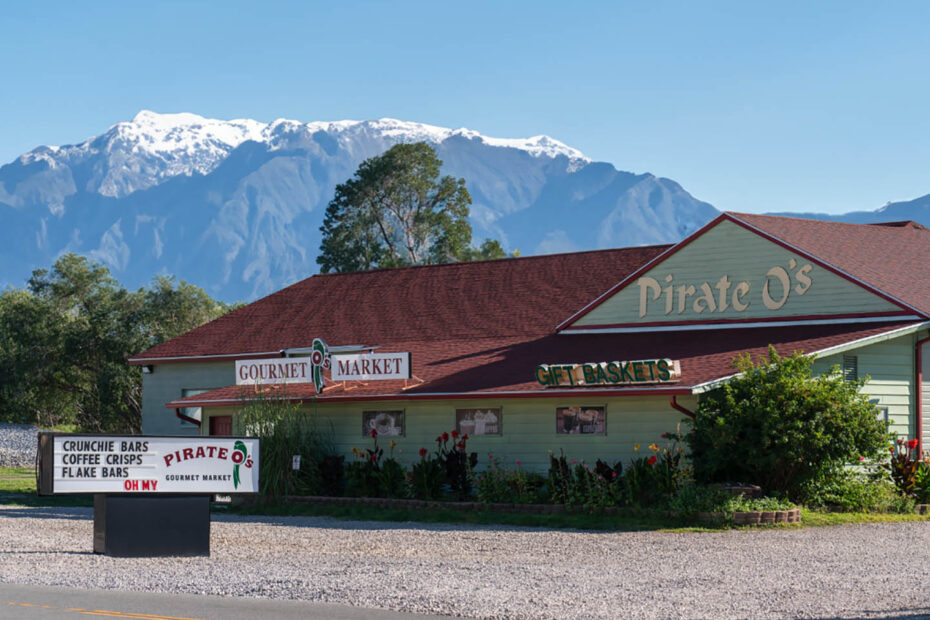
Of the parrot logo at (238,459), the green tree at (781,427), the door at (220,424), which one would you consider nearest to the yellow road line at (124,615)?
the parrot logo at (238,459)

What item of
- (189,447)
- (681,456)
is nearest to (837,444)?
(681,456)

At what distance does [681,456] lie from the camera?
80.0ft

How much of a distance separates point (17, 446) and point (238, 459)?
32855mm

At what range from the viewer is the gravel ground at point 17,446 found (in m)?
48.5

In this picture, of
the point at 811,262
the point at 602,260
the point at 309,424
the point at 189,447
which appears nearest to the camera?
the point at 189,447

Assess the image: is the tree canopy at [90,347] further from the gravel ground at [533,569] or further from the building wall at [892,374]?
the building wall at [892,374]

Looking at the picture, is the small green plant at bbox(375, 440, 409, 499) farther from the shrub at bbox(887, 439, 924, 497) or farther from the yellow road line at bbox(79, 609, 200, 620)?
the yellow road line at bbox(79, 609, 200, 620)

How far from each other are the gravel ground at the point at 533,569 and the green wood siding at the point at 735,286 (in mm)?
→ 6095

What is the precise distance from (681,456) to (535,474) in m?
3.38

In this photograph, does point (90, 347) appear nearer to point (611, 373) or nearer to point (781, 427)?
point (611, 373)

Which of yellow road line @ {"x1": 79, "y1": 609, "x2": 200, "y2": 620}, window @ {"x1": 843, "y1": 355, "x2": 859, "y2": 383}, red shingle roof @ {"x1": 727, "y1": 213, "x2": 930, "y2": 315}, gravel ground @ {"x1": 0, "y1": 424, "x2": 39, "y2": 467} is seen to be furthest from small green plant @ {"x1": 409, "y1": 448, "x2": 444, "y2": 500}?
gravel ground @ {"x1": 0, "y1": 424, "x2": 39, "y2": 467}

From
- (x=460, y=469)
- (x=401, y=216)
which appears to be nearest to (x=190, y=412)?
(x=460, y=469)

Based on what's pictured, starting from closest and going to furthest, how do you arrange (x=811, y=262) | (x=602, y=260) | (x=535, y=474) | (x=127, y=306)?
(x=535, y=474), (x=811, y=262), (x=602, y=260), (x=127, y=306)

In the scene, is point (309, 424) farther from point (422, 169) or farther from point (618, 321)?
point (422, 169)
